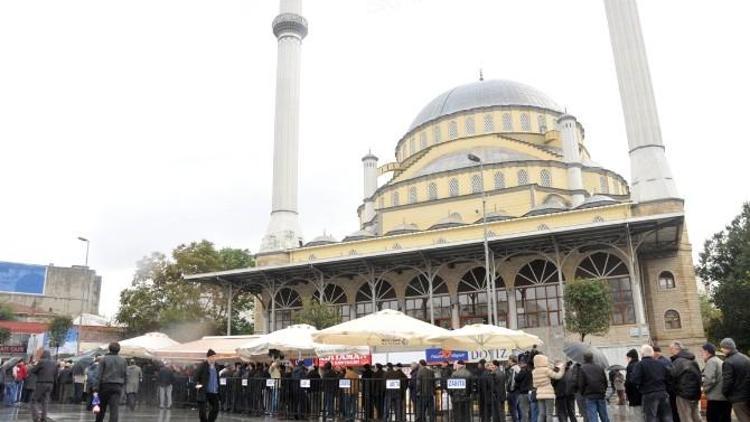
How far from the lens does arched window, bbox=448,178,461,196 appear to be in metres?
33.0

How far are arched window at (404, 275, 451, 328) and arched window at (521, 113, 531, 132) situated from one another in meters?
15.1

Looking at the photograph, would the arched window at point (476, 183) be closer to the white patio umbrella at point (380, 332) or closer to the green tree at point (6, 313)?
the white patio umbrella at point (380, 332)

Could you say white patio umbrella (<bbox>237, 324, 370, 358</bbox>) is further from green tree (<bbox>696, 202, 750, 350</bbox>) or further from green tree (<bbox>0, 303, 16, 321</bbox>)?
green tree (<bbox>0, 303, 16, 321</bbox>)

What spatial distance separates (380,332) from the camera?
1134 cm

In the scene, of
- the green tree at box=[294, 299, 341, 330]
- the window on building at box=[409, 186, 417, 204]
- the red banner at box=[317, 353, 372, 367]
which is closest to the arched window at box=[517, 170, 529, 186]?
the window on building at box=[409, 186, 417, 204]

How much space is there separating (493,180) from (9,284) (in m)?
42.0

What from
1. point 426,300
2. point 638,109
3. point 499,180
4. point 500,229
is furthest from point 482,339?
point 499,180

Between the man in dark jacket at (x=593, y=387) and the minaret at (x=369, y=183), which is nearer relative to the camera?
the man in dark jacket at (x=593, y=387)

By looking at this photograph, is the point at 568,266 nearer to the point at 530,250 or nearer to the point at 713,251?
the point at 530,250

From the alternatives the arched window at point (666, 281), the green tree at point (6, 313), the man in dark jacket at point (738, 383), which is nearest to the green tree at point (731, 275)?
the arched window at point (666, 281)

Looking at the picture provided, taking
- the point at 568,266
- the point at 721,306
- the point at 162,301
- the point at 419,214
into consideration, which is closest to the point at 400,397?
the point at 568,266

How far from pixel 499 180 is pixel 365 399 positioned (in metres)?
A: 23.2

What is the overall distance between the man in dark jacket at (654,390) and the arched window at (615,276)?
633 inches

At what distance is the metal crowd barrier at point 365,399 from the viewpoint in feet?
33.0
